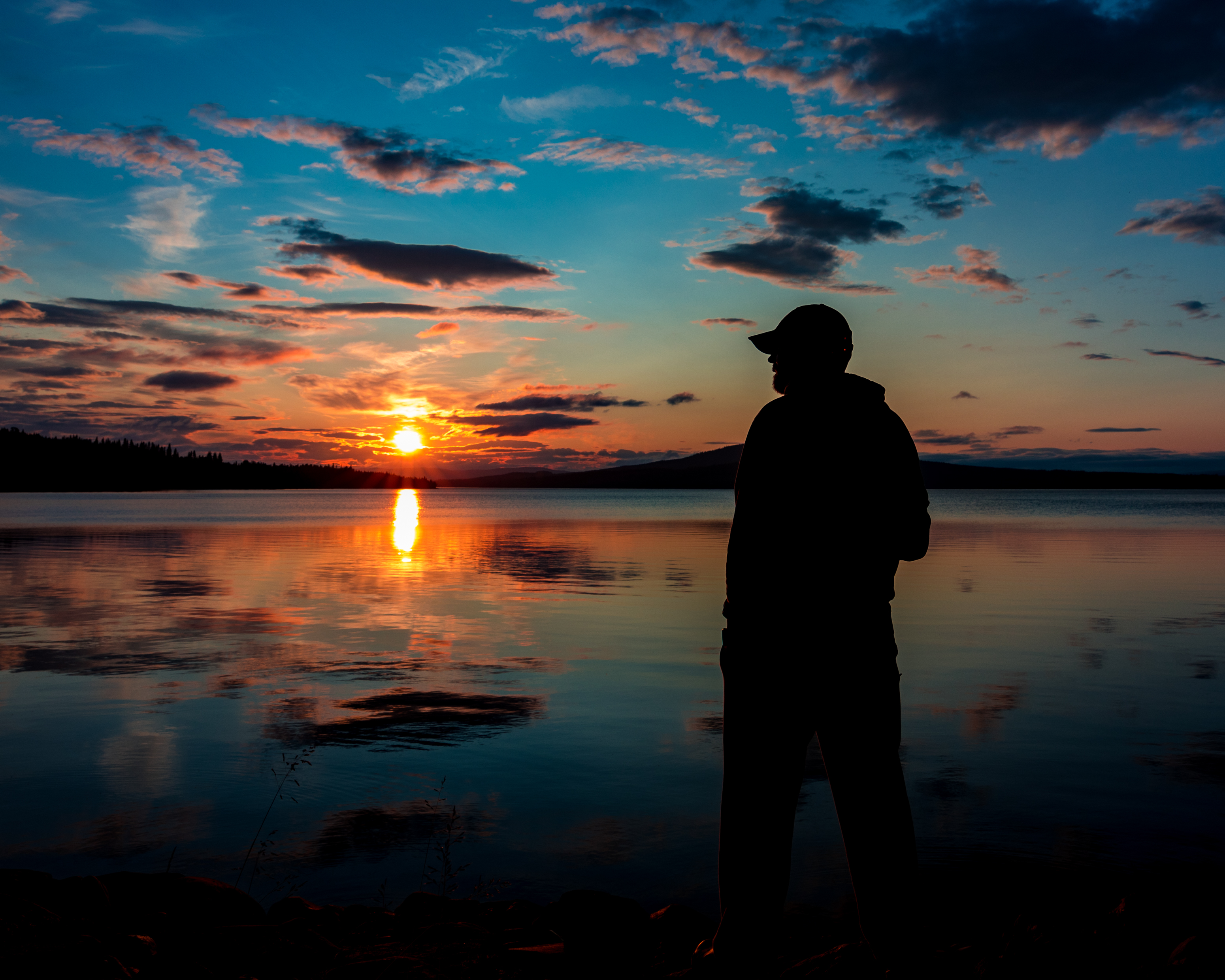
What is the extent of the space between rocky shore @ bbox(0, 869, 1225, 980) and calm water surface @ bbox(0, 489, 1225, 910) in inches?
30.2

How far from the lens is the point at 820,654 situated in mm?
3146

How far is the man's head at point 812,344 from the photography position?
3.39 m

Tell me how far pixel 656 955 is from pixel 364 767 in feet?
14.2

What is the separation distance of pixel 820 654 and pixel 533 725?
689cm

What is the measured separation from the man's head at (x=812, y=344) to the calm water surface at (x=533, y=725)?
1.17m

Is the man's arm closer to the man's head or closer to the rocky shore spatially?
the man's head

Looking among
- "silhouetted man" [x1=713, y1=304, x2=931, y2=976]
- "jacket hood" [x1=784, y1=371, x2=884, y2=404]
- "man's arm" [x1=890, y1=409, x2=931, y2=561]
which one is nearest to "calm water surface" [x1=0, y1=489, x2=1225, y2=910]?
"silhouetted man" [x1=713, y1=304, x2=931, y2=976]

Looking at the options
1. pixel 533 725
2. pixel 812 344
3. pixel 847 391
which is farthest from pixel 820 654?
pixel 533 725

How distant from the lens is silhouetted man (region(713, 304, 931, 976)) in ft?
10.4

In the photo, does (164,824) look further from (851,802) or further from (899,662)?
(899,662)

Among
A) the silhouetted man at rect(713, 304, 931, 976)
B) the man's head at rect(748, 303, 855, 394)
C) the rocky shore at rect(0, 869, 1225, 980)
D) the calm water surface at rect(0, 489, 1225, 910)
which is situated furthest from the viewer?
the calm water surface at rect(0, 489, 1225, 910)

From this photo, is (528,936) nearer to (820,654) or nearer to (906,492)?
(820,654)

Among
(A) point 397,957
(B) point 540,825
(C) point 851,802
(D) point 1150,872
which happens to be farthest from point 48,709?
(D) point 1150,872

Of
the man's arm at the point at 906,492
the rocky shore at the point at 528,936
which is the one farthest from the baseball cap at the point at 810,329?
the rocky shore at the point at 528,936
